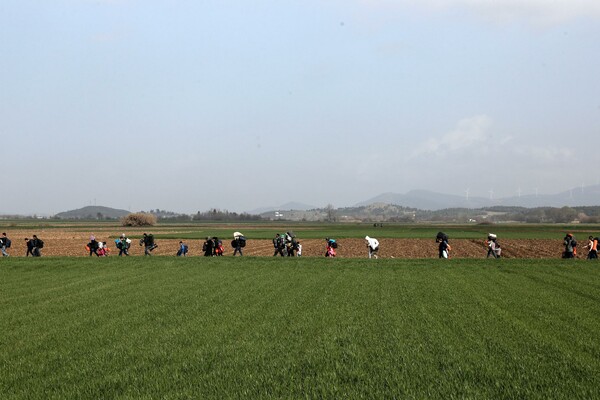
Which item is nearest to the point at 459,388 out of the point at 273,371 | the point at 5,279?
the point at 273,371

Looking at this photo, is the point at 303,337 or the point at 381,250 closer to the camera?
→ the point at 303,337

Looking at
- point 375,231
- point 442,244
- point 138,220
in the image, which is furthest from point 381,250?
point 138,220

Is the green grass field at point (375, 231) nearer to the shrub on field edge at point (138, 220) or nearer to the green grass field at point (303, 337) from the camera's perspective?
the shrub on field edge at point (138, 220)

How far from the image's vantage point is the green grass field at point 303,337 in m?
8.58

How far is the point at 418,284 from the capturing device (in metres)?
22.5

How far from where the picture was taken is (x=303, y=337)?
481 inches

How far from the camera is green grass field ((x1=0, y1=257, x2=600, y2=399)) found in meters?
8.58

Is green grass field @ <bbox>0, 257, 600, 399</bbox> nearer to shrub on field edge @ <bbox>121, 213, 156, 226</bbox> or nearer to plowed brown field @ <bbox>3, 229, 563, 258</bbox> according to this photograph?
plowed brown field @ <bbox>3, 229, 563, 258</bbox>

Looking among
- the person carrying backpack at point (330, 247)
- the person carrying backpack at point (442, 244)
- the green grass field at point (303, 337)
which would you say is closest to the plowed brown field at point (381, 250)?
the person carrying backpack at point (330, 247)

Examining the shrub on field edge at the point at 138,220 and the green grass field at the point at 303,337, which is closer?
the green grass field at the point at 303,337

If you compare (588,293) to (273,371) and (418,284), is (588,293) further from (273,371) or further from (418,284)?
(273,371)

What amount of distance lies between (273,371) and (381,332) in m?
4.03

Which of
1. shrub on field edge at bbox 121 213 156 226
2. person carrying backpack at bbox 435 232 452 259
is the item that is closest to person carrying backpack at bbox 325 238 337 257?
person carrying backpack at bbox 435 232 452 259

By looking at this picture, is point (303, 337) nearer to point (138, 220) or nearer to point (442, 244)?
point (442, 244)
